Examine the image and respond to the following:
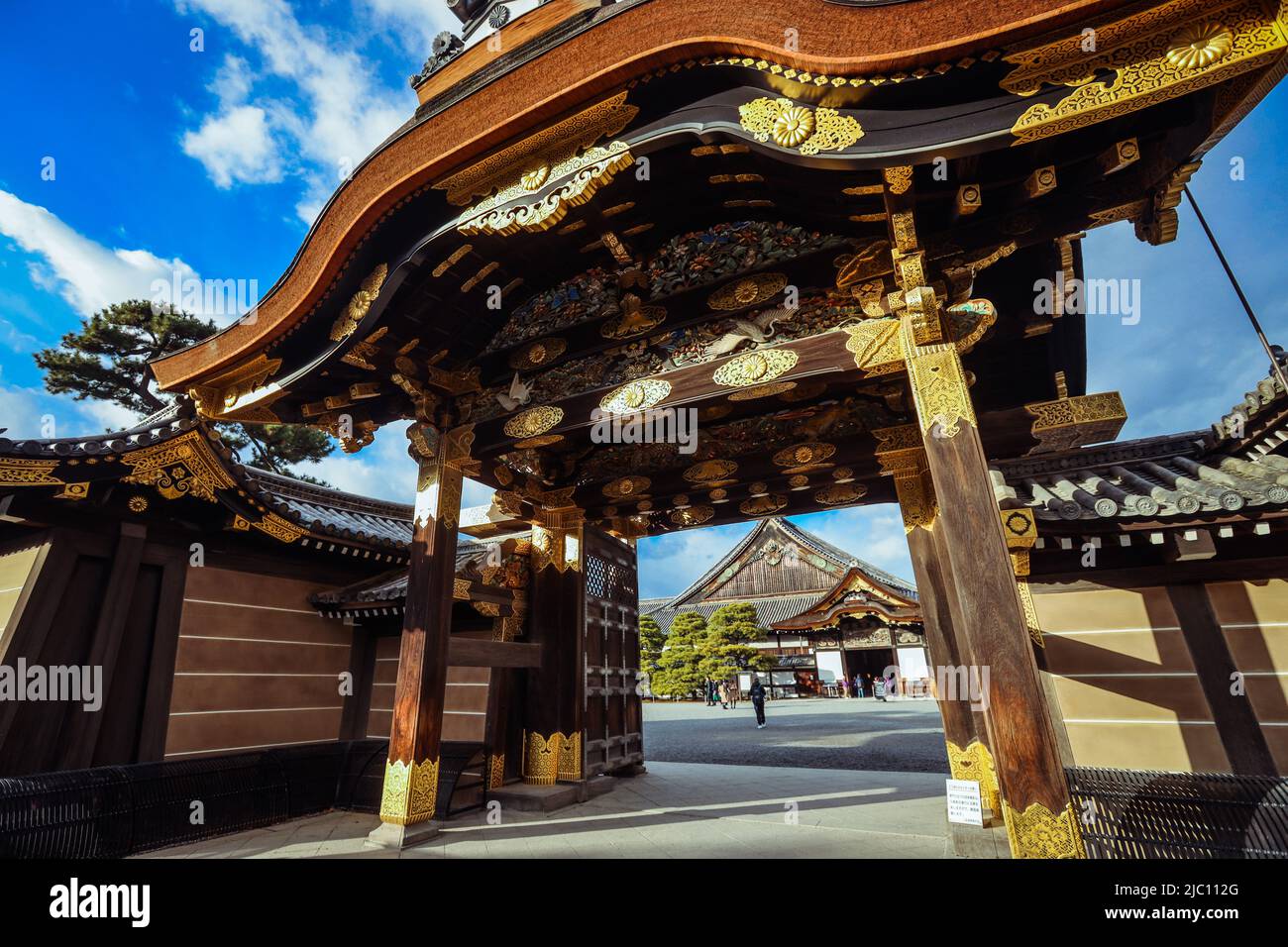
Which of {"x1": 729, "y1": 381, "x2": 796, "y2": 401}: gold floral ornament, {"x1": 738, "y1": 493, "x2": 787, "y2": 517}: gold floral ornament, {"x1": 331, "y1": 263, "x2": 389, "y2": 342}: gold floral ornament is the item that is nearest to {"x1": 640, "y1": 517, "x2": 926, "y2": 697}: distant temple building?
{"x1": 738, "y1": 493, "x2": 787, "y2": 517}: gold floral ornament

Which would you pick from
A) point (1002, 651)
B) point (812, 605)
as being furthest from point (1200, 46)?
point (812, 605)

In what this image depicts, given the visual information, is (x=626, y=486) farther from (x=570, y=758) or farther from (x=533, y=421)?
(x=570, y=758)

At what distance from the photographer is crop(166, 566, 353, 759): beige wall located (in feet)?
21.7

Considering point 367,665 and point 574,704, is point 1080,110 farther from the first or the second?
point 367,665

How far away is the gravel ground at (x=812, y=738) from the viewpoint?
10.1 m

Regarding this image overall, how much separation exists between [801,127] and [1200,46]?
185 centimetres

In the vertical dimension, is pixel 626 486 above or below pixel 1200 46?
below

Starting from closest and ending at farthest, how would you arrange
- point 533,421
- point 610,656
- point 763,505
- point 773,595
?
point 533,421 < point 763,505 < point 610,656 < point 773,595

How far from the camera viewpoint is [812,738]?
13.6 meters

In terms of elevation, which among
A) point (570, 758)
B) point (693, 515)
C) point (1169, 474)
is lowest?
point (570, 758)

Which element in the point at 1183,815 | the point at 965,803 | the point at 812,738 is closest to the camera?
the point at 1183,815

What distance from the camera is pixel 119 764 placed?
5.79 m
